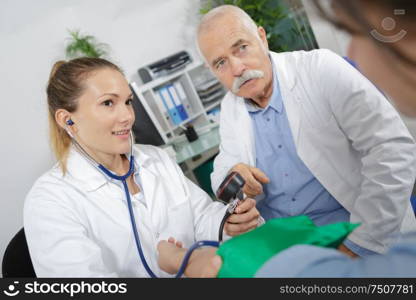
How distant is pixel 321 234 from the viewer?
1.69ft

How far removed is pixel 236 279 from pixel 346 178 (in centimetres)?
90

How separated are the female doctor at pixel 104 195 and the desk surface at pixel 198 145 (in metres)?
0.96

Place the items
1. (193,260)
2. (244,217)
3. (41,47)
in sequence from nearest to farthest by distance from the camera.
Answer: (193,260), (244,217), (41,47)

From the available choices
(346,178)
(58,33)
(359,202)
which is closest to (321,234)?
(359,202)

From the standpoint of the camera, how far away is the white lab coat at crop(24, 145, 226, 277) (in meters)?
1.02

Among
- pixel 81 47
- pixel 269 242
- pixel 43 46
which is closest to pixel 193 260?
pixel 269 242

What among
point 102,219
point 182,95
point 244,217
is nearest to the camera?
point 244,217

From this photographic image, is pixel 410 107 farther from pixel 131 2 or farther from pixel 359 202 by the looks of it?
pixel 131 2

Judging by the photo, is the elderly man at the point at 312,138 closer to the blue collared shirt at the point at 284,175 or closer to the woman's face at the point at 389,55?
the blue collared shirt at the point at 284,175

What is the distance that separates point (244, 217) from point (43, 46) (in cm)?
267

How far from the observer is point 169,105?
2979 millimetres

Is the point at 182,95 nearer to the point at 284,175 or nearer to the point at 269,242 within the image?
the point at 284,175

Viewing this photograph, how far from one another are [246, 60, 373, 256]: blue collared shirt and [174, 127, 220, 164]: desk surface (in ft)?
3.48

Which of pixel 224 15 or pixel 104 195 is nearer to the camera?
pixel 104 195
